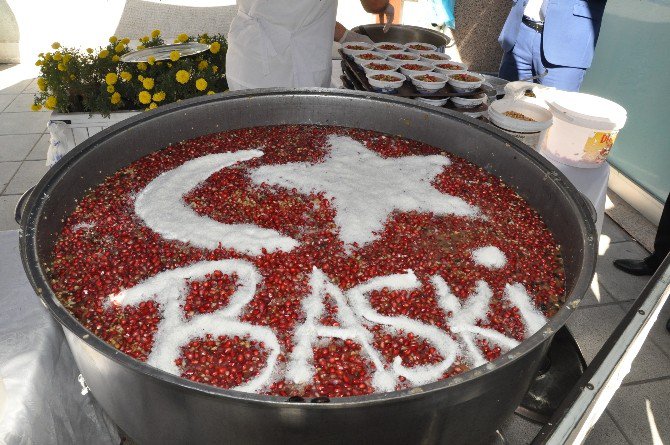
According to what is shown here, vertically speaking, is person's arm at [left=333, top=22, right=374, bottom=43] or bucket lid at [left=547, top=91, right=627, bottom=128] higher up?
person's arm at [left=333, top=22, right=374, bottom=43]

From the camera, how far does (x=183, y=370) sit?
156 centimetres

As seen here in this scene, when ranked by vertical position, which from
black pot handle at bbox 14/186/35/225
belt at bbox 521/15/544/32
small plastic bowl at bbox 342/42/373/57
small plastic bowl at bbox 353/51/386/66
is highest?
belt at bbox 521/15/544/32

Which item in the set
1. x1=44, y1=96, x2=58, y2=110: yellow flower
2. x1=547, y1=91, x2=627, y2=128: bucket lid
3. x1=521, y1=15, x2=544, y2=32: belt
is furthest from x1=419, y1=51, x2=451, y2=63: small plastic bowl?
x1=44, y1=96, x2=58, y2=110: yellow flower

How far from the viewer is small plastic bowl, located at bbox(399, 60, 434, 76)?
398cm

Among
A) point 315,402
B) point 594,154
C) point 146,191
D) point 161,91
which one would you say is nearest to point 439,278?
point 315,402

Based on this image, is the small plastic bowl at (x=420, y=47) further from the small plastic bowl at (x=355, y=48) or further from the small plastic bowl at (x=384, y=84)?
the small plastic bowl at (x=384, y=84)

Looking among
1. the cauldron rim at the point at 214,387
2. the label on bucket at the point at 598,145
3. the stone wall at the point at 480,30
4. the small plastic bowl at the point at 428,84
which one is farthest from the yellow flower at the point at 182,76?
the stone wall at the point at 480,30

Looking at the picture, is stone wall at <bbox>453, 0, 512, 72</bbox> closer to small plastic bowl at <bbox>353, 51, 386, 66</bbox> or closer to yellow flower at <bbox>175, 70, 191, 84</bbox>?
small plastic bowl at <bbox>353, 51, 386, 66</bbox>

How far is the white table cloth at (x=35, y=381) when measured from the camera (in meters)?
1.60

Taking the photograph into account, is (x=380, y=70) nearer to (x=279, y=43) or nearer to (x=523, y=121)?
(x=279, y=43)

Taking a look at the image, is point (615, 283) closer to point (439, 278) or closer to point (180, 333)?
point (439, 278)

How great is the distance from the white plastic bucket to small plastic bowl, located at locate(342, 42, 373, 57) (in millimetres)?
1788

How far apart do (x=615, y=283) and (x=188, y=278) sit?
147 inches

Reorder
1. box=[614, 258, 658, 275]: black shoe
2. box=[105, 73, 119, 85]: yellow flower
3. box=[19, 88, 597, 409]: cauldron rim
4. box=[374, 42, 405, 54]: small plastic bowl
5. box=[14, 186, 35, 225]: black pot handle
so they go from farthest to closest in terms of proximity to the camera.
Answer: box=[374, 42, 405, 54]: small plastic bowl, box=[614, 258, 658, 275]: black shoe, box=[105, 73, 119, 85]: yellow flower, box=[14, 186, 35, 225]: black pot handle, box=[19, 88, 597, 409]: cauldron rim
